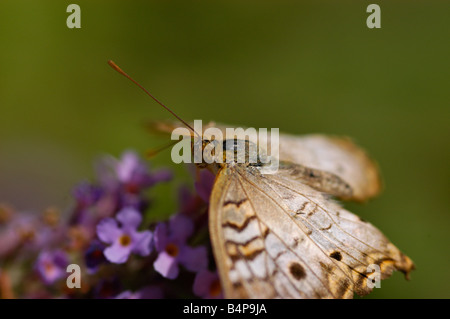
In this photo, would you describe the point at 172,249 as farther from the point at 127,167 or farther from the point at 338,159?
the point at 338,159

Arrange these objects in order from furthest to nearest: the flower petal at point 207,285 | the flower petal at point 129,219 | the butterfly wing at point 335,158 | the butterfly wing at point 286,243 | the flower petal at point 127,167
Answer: the butterfly wing at point 335,158
the flower petal at point 127,167
the flower petal at point 129,219
the flower petal at point 207,285
the butterfly wing at point 286,243

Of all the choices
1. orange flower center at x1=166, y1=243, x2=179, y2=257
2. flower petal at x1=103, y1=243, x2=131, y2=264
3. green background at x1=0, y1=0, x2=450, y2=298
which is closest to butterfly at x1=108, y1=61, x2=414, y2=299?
orange flower center at x1=166, y1=243, x2=179, y2=257

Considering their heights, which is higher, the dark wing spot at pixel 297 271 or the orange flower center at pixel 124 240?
the orange flower center at pixel 124 240

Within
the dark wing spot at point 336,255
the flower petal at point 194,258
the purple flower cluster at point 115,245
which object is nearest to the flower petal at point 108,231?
the purple flower cluster at point 115,245

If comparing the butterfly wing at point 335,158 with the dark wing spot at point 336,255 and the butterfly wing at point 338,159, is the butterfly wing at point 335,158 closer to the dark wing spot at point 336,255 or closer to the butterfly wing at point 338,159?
the butterfly wing at point 338,159

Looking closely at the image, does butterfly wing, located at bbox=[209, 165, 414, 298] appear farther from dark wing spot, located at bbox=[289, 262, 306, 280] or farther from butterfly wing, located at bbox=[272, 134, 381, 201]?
butterfly wing, located at bbox=[272, 134, 381, 201]

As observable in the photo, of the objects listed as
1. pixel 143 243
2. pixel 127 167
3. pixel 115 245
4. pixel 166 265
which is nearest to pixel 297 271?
pixel 166 265
